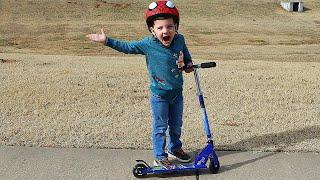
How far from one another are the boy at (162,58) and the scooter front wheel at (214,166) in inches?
12.6

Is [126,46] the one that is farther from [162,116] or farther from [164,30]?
[162,116]

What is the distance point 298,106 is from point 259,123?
3.33 ft

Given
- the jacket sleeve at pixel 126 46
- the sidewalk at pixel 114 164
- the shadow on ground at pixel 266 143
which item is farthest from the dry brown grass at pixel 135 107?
the jacket sleeve at pixel 126 46

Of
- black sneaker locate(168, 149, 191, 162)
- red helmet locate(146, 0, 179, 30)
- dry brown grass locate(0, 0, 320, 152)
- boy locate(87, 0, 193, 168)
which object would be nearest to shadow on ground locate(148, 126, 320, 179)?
dry brown grass locate(0, 0, 320, 152)

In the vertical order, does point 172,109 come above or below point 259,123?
above

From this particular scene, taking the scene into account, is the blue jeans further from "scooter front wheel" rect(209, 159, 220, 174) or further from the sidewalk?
"scooter front wheel" rect(209, 159, 220, 174)

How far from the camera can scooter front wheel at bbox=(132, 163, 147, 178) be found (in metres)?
4.29

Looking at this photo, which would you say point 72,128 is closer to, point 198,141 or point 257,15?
point 198,141

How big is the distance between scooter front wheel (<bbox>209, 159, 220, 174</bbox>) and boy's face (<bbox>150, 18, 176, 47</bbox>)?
1003 mm

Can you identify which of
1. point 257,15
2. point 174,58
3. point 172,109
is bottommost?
point 257,15

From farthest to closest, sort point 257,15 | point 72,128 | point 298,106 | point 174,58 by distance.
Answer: point 257,15 → point 298,106 → point 72,128 → point 174,58

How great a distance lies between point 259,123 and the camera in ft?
19.3

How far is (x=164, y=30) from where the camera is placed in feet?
14.1

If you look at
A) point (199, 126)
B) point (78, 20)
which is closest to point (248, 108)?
point (199, 126)
